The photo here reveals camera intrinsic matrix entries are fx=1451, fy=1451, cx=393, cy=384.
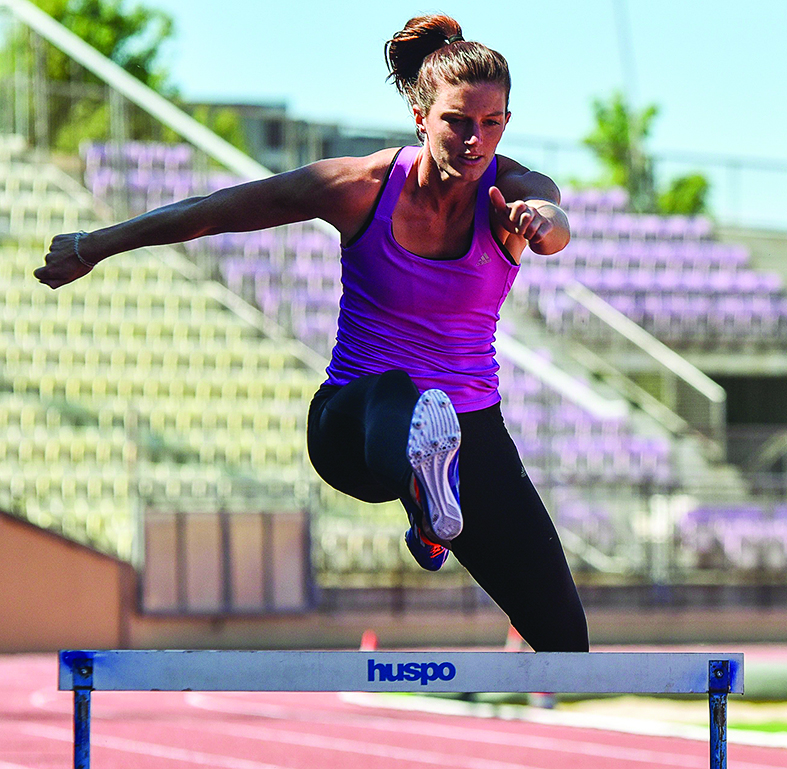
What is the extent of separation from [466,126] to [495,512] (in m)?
0.90

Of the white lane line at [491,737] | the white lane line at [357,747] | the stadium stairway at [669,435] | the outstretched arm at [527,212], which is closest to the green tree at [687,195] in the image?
the stadium stairway at [669,435]

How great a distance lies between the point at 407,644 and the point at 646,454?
10.7ft

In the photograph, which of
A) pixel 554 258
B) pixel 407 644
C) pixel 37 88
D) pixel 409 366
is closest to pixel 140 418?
pixel 407 644

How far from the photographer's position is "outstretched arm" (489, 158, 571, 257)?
3.17m

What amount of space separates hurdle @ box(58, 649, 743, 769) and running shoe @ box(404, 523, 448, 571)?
1.11 ft

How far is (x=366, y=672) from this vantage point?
3.09 meters

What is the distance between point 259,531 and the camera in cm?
1187

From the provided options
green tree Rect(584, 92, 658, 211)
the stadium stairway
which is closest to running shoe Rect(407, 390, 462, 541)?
the stadium stairway

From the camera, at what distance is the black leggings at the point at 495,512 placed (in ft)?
11.2

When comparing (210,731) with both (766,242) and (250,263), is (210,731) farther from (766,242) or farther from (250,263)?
(766,242)

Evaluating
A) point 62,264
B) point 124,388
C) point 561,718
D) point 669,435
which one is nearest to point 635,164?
point 669,435

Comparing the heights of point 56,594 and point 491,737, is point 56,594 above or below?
above

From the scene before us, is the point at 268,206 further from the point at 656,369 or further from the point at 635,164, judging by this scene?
the point at 635,164

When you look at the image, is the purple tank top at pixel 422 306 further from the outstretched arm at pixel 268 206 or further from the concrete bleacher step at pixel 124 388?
the concrete bleacher step at pixel 124 388
